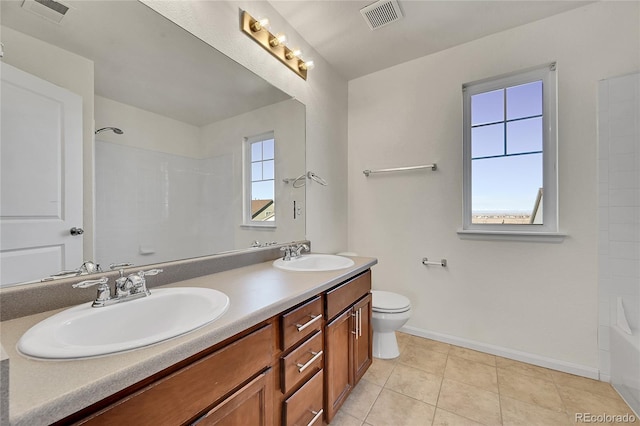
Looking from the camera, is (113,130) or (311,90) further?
(311,90)

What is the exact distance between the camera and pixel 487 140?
2.08 meters

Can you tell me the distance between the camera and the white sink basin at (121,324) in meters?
0.56

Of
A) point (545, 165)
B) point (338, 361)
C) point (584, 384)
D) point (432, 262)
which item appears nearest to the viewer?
point (338, 361)

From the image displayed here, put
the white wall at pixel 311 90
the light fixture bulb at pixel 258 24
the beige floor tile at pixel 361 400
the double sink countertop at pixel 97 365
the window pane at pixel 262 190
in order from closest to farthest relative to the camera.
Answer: the double sink countertop at pixel 97 365, the white wall at pixel 311 90, the beige floor tile at pixel 361 400, the light fixture bulb at pixel 258 24, the window pane at pixel 262 190

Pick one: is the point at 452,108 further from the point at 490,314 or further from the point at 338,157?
the point at 490,314

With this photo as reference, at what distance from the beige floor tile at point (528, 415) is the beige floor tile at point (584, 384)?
36 cm

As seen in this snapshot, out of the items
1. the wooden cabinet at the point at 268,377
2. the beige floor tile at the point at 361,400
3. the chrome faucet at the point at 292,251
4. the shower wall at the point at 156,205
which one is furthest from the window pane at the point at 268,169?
the beige floor tile at the point at 361,400

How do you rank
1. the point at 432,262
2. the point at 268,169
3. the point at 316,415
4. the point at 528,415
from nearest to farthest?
1. the point at 316,415
2. the point at 528,415
3. the point at 268,169
4. the point at 432,262

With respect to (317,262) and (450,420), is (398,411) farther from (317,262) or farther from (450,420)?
(317,262)

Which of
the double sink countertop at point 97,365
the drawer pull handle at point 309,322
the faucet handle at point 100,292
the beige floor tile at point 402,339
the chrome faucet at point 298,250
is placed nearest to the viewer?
the double sink countertop at point 97,365

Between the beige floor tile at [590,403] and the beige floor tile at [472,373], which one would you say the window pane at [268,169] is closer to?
the beige floor tile at [472,373]

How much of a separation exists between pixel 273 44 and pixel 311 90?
0.49 m

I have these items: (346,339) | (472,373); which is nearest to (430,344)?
(472,373)

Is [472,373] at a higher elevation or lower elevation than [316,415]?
lower
